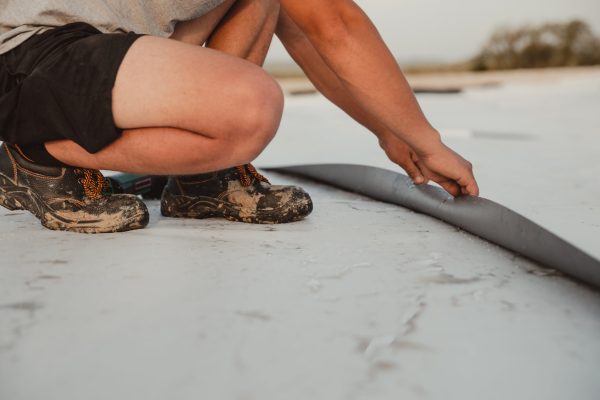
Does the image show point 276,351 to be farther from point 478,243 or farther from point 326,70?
point 326,70

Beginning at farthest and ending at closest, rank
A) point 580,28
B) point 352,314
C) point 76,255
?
point 580,28, point 76,255, point 352,314

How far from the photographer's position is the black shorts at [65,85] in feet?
4.03

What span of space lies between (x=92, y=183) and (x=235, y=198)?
0.35m

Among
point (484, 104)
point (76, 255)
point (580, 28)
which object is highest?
point (580, 28)

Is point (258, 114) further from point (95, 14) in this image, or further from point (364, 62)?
point (95, 14)

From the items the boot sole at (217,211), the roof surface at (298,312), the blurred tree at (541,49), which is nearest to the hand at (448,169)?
the roof surface at (298,312)

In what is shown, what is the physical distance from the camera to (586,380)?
750mm

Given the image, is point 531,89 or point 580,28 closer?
point 531,89

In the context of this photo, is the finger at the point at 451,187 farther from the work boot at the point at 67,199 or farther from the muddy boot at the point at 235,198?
the work boot at the point at 67,199

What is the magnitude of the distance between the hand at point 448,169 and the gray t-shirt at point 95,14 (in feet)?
2.09

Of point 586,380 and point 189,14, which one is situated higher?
point 189,14

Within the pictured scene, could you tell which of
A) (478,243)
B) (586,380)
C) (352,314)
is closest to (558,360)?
(586,380)

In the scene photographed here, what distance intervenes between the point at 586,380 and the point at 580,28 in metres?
12.5

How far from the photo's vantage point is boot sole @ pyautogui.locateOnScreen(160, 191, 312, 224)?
1.55 m
